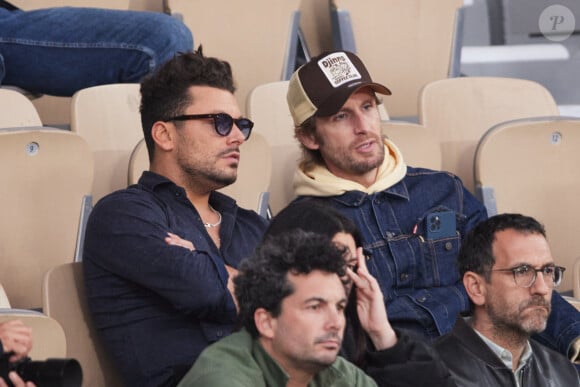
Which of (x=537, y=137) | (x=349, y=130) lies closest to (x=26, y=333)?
(x=349, y=130)

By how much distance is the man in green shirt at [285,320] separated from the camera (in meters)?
1.91

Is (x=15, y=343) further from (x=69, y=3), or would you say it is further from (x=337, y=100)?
(x=69, y=3)

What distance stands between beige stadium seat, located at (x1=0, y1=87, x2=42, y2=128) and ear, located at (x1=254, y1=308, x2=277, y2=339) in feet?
4.49

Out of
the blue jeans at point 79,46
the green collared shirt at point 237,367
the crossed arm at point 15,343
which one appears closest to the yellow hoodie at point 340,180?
the blue jeans at point 79,46

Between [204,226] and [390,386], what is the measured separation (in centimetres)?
60

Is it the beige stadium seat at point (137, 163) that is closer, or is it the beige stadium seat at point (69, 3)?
the beige stadium seat at point (137, 163)

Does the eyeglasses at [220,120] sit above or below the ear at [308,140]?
above

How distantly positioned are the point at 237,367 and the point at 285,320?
0.34 feet

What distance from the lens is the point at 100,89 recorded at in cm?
320

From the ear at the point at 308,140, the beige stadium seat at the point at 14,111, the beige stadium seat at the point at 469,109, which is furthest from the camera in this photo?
the beige stadium seat at the point at 469,109

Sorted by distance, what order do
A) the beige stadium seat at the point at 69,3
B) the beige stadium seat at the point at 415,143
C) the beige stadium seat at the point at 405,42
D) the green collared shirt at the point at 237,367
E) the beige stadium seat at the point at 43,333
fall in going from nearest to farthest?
the green collared shirt at the point at 237,367 → the beige stadium seat at the point at 43,333 → the beige stadium seat at the point at 415,143 → the beige stadium seat at the point at 69,3 → the beige stadium seat at the point at 405,42

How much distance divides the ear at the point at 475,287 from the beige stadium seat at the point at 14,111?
1.24 metres

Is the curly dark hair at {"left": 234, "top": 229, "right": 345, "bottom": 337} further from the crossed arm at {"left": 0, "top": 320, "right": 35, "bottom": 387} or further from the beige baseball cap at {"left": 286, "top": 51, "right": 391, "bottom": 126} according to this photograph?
the beige baseball cap at {"left": 286, "top": 51, "right": 391, "bottom": 126}

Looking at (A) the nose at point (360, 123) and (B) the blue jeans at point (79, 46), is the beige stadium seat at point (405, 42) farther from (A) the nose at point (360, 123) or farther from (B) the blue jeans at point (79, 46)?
(A) the nose at point (360, 123)
